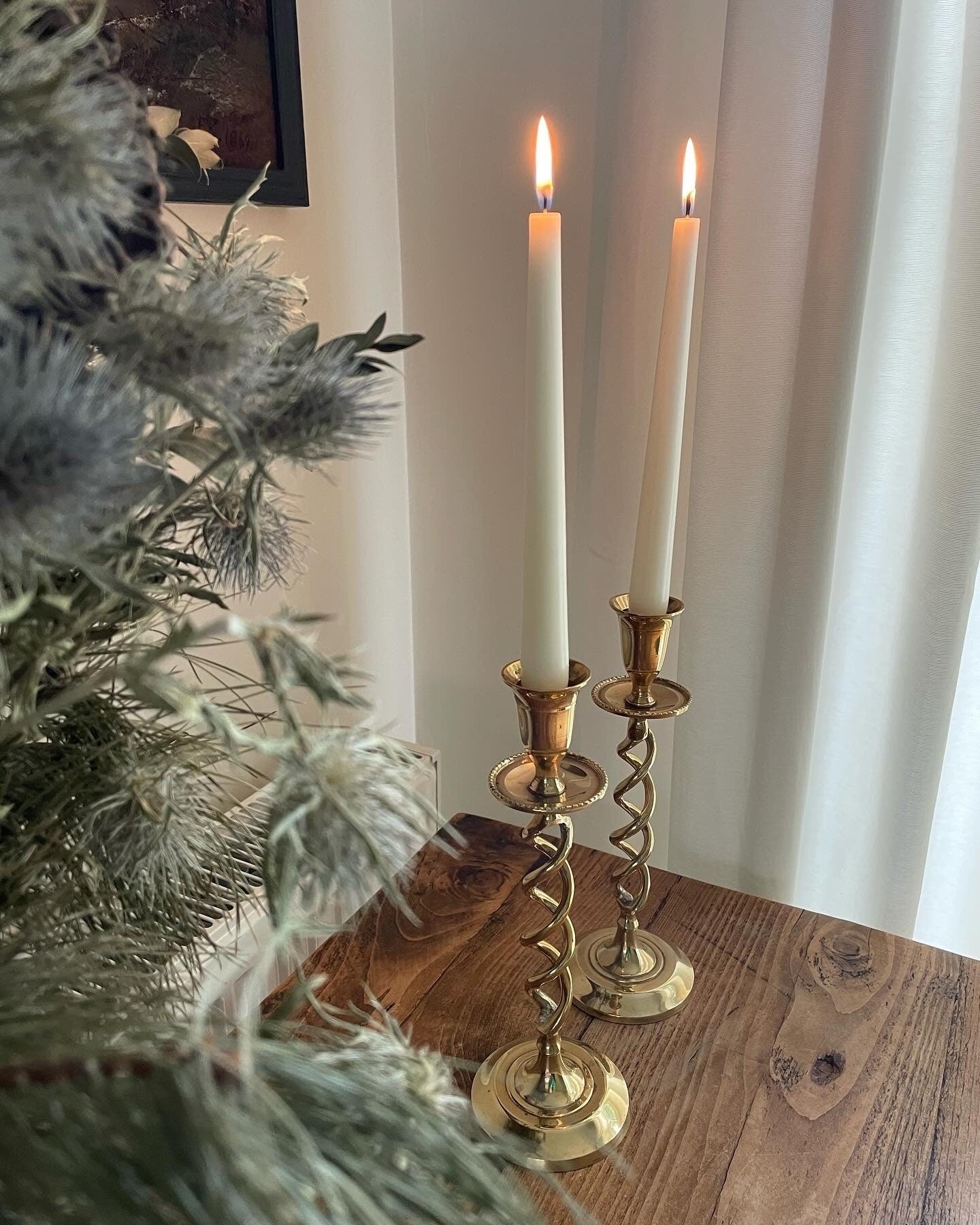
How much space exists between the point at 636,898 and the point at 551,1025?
0.19 metres

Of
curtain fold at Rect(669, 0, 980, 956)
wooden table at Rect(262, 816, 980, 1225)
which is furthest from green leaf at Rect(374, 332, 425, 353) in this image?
curtain fold at Rect(669, 0, 980, 956)

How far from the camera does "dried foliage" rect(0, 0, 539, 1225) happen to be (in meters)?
0.19

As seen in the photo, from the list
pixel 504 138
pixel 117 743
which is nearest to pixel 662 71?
pixel 504 138

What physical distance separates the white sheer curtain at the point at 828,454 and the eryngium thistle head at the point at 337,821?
78 cm

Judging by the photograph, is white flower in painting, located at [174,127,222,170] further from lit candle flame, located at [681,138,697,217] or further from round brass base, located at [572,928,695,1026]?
round brass base, located at [572,928,695,1026]

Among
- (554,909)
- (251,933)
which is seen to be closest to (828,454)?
(554,909)

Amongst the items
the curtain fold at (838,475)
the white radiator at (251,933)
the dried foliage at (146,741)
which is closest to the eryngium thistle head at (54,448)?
the dried foliage at (146,741)

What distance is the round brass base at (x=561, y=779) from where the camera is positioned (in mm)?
498

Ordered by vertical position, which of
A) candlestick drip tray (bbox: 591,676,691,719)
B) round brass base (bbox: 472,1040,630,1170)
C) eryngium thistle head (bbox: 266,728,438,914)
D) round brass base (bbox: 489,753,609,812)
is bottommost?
round brass base (bbox: 472,1040,630,1170)

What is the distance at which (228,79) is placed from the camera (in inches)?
32.4

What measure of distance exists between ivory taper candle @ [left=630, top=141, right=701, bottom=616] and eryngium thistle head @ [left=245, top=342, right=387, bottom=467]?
0.39m

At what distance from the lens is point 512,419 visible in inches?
46.8

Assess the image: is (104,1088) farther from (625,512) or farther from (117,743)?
(625,512)

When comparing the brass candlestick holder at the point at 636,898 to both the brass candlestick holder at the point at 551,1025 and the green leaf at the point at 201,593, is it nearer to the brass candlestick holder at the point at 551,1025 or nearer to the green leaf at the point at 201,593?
the brass candlestick holder at the point at 551,1025
